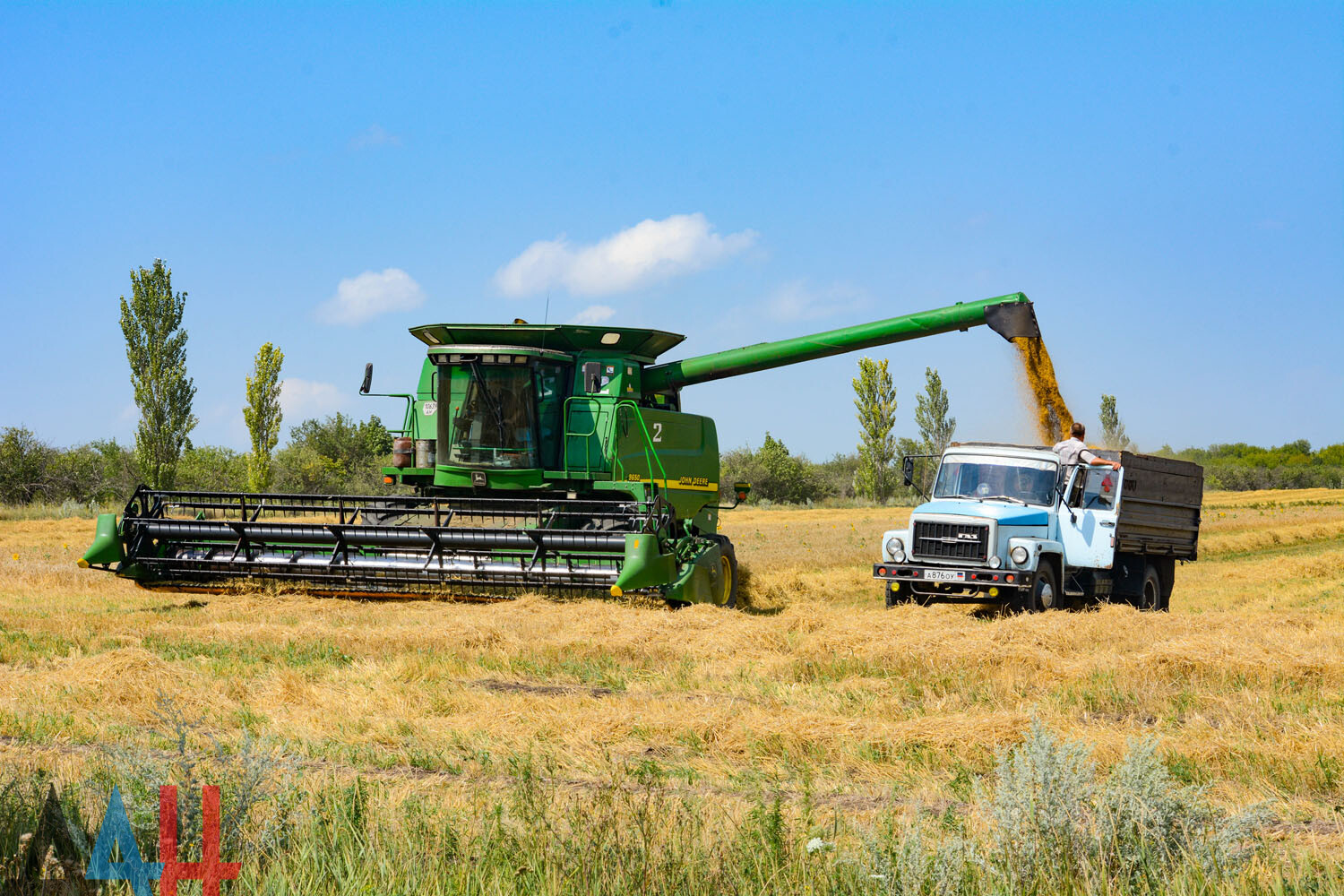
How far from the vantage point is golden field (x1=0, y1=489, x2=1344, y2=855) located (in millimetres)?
5809

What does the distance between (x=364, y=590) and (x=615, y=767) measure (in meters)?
7.91

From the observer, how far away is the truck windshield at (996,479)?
46.1ft

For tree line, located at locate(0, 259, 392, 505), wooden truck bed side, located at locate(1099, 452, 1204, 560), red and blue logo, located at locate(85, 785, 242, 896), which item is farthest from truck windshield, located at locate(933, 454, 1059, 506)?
tree line, located at locate(0, 259, 392, 505)

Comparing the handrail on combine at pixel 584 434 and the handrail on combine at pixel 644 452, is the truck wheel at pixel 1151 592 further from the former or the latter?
the handrail on combine at pixel 584 434

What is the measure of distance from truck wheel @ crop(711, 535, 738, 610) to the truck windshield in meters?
2.75

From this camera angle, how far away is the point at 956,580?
511 inches

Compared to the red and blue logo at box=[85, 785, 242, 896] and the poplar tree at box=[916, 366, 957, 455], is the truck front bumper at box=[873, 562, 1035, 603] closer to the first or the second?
the red and blue logo at box=[85, 785, 242, 896]

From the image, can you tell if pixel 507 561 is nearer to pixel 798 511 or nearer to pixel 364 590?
pixel 364 590

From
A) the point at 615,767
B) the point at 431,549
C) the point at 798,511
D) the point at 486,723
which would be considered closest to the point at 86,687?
the point at 486,723

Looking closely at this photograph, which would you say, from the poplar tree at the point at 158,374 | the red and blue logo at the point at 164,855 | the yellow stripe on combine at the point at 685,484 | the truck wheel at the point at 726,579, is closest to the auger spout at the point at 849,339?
the yellow stripe on combine at the point at 685,484

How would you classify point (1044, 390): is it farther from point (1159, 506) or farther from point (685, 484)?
point (685, 484)

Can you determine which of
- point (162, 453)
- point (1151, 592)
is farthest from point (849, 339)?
point (162, 453)

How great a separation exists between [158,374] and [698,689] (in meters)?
36.2

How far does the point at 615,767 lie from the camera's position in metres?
5.74
